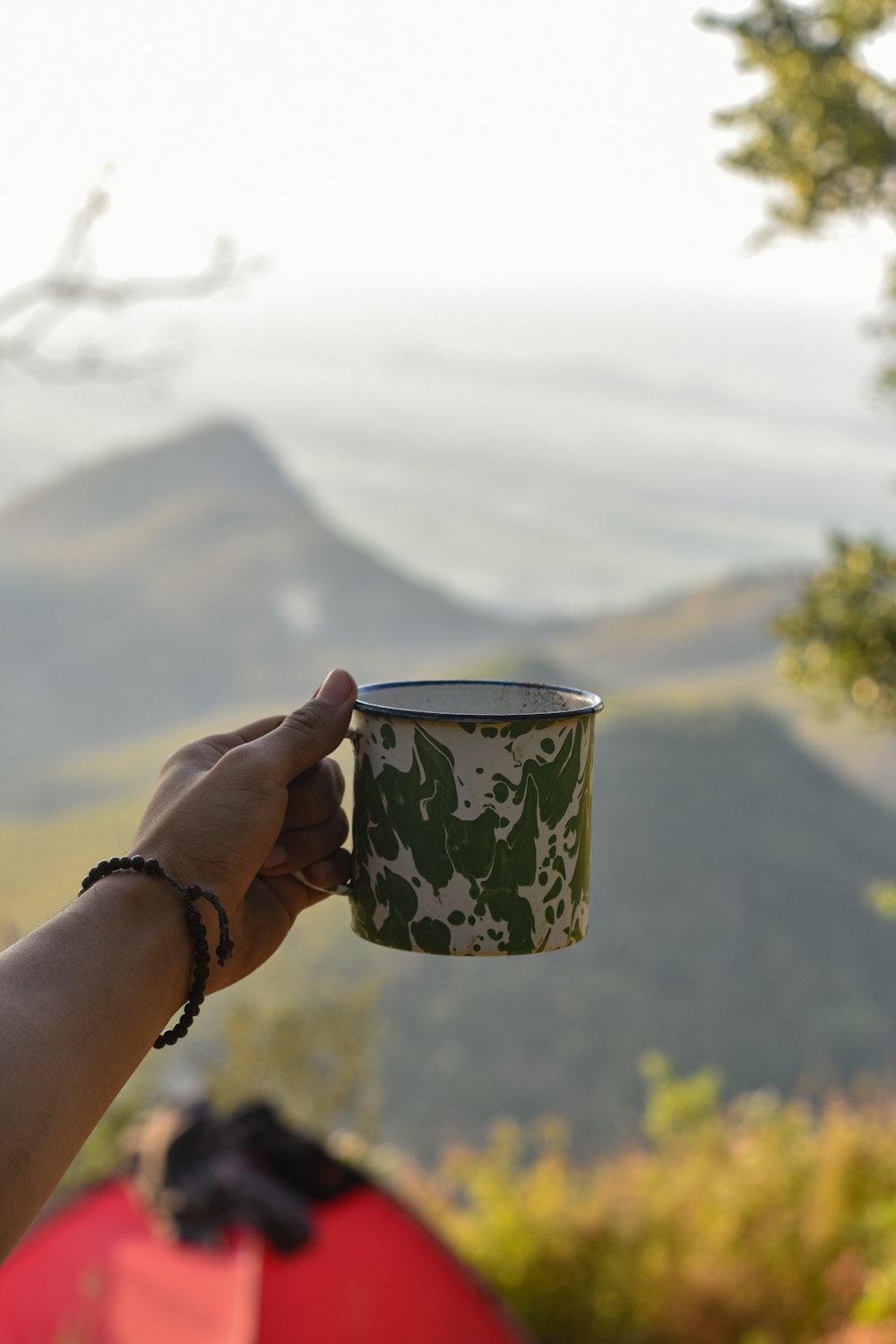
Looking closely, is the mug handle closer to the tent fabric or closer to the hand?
the hand

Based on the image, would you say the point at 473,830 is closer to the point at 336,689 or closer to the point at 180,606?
the point at 336,689

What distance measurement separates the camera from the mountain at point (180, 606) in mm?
30953

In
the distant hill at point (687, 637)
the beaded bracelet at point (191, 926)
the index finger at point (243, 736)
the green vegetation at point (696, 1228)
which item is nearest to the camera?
the beaded bracelet at point (191, 926)

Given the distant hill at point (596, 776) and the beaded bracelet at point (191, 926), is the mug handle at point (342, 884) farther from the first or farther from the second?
the distant hill at point (596, 776)

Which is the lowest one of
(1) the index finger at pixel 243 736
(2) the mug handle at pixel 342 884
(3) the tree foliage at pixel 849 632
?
(2) the mug handle at pixel 342 884

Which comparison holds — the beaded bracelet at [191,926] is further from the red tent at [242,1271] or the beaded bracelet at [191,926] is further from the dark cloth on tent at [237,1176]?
the dark cloth on tent at [237,1176]

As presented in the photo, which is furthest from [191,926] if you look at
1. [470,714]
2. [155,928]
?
[470,714]

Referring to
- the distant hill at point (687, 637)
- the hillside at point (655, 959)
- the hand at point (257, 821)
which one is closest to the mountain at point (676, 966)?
the hillside at point (655, 959)

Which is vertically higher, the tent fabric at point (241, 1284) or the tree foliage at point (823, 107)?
the tree foliage at point (823, 107)

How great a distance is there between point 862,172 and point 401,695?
10.6ft

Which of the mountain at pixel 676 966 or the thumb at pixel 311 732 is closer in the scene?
the thumb at pixel 311 732

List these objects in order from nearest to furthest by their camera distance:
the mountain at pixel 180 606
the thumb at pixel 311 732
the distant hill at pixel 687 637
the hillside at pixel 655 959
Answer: the thumb at pixel 311 732 < the hillside at pixel 655 959 < the distant hill at pixel 687 637 < the mountain at pixel 180 606

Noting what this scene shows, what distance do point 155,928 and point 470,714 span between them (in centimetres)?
32

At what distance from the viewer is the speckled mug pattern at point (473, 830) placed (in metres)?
1.00
